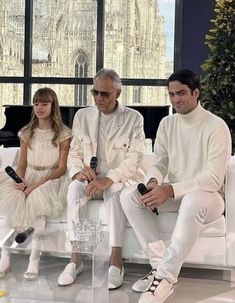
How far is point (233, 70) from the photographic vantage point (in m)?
5.11

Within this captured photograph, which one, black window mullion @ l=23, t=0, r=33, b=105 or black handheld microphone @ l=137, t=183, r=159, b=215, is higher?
black window mullion @ l=23, t=0, r=33, b=105

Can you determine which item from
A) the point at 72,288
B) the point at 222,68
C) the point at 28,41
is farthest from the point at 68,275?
the point at 28,41

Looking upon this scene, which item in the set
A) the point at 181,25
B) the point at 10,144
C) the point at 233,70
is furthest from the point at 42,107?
the point at 181,25

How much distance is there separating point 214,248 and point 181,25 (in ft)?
15.3

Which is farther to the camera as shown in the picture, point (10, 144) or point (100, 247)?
point (10, 144)

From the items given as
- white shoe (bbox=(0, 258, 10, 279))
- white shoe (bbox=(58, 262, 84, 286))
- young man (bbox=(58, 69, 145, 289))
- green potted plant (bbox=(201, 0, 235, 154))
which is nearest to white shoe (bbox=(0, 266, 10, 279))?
white shoe (bbox=(0, 258, 10, 279))

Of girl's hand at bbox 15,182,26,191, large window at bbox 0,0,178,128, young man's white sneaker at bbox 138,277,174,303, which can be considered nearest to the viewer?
young man's white sneaker at bbox 138,277,174,303

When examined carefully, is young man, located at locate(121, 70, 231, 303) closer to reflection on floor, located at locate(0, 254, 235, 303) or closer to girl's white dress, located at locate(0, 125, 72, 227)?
reflection on floor, located at locate(0, 254, 235, 303)

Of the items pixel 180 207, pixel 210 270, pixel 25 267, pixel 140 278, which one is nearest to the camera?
pixel 25 267

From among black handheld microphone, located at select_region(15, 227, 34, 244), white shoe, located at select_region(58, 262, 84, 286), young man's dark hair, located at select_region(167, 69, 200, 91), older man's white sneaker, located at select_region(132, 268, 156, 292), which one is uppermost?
young man's dark hair, located at select_region(167, 69, 200, 91)

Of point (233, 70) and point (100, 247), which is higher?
point (233, 70)

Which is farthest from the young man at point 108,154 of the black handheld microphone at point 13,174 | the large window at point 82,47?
the large window at point 82,47

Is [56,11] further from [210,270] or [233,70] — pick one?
[210,270]

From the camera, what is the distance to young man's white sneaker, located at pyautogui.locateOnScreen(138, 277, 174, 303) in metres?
2.86
